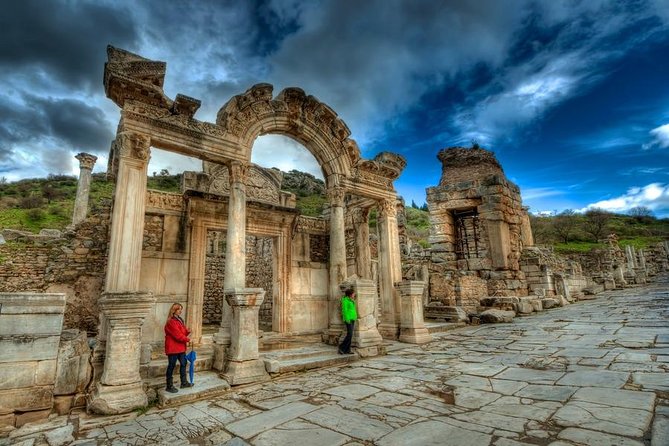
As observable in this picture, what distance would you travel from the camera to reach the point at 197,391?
456cm

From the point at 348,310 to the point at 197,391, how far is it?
3.21 metres

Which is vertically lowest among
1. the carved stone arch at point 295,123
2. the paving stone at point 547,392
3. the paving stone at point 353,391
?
the paving stone at point 353,391

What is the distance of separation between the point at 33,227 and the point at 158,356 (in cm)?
2562

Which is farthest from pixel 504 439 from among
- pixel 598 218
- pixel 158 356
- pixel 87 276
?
pixel 598 218

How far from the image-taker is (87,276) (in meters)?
7.62

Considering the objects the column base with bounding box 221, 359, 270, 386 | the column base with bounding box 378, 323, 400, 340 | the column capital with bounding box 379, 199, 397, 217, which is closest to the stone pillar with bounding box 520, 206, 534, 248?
the column capital with bounding box 379, 199, 397, 217

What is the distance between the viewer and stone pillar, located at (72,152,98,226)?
18.0 metres

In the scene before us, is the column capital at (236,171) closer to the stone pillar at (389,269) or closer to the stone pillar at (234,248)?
the stone pillar at (234,248)

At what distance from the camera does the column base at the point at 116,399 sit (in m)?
4.08

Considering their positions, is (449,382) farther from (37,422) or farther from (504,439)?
(37,422)

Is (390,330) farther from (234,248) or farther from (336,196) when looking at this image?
(234,248)

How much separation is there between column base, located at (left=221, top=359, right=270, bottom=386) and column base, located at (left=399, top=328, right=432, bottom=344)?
4.12 metres

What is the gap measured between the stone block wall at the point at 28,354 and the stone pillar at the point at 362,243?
7194 millimetres

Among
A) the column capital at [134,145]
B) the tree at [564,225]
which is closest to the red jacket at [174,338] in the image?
the column capital at [134,145]
